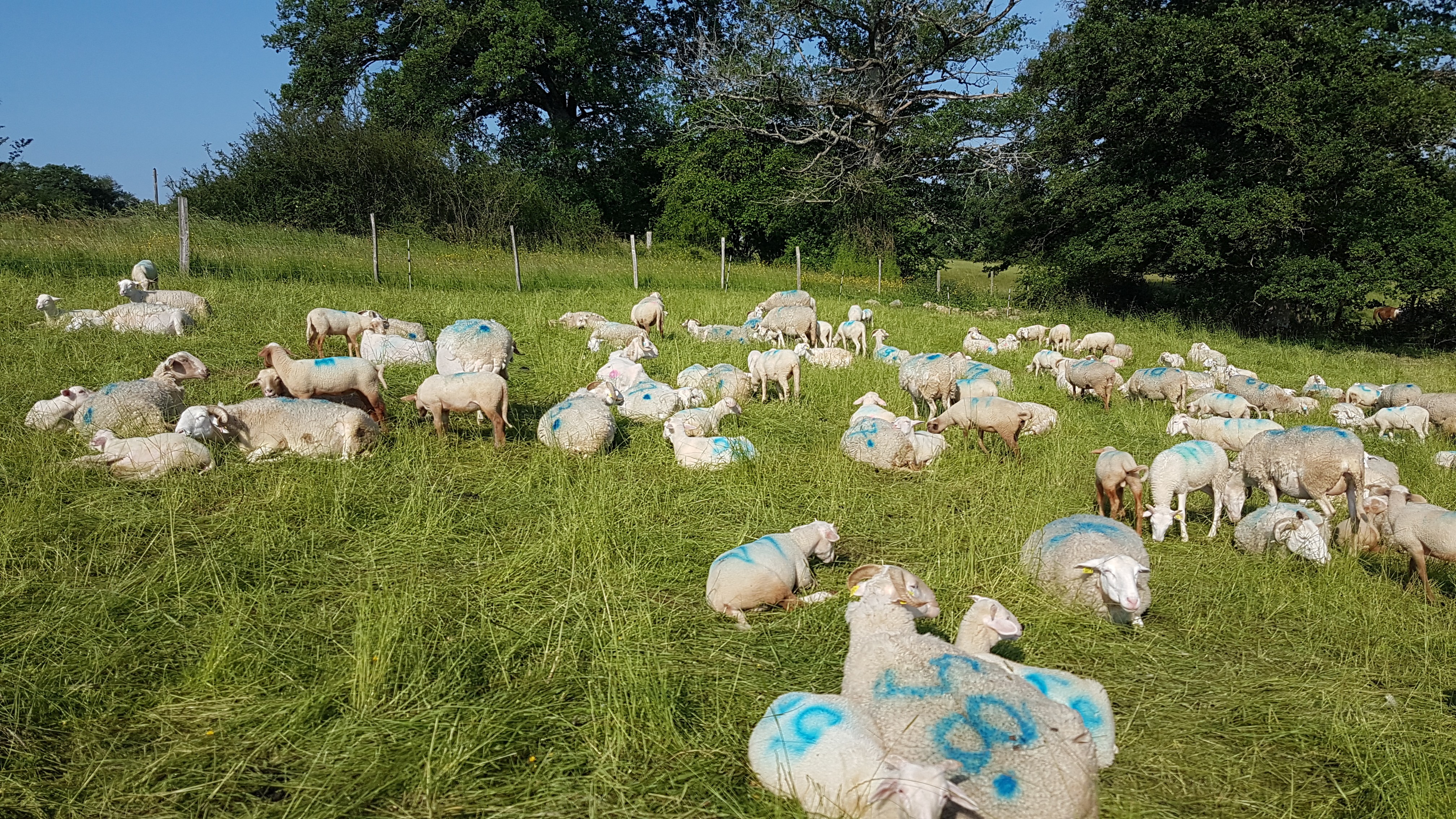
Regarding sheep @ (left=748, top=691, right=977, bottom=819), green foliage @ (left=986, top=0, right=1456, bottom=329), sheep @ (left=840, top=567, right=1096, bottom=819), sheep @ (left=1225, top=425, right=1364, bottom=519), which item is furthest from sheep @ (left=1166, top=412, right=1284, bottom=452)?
green foliage @ (left=986, top=0, right=1456, bottom=329)

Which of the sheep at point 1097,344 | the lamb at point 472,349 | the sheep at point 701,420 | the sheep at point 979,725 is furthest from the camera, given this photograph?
the sheep at point 1097,344

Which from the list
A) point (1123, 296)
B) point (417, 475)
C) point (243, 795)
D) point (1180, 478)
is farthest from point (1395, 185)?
point (243, 795)

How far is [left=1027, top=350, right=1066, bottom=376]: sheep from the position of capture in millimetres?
14562

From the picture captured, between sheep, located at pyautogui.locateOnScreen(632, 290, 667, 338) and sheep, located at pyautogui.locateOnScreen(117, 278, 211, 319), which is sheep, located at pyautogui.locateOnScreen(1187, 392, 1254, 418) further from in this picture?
sheep, located at pyautogui.locateOnScreen(117, 278, 211, 319)

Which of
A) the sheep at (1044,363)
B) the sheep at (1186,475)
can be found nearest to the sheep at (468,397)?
the sheep at (1186,475)

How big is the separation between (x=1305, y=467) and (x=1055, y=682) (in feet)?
15.9

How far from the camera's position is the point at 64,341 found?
1025cm

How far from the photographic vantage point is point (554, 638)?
13.8 ft

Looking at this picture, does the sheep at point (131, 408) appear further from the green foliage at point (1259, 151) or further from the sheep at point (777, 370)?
the green foliage at point (1259, 151)

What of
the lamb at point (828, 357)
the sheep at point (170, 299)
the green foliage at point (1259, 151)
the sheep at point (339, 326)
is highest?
the green foliage at point (1259, 151)

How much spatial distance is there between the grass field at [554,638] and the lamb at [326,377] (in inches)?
18.4

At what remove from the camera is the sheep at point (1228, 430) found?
28.9 ft

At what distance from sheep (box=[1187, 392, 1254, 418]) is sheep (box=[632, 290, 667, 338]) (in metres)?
8.49

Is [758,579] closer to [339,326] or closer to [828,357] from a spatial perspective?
[339,326]
